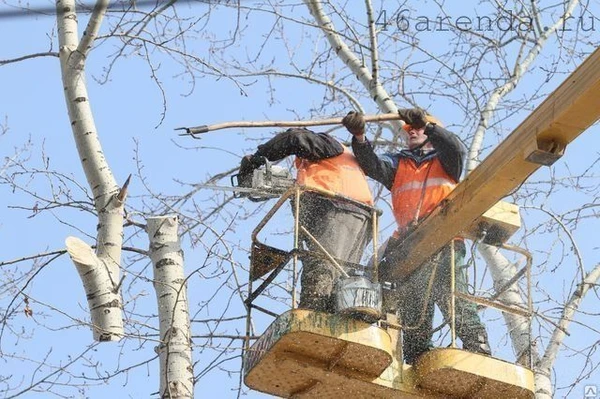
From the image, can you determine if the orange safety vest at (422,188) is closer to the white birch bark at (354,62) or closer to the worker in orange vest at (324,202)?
the worker in orange vest at (324,202)

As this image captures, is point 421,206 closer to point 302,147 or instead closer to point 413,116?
point 413,116

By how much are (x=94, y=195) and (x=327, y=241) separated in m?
1.62

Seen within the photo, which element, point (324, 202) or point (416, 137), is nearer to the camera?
point (324, 202)

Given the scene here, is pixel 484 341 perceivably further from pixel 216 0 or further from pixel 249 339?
pixel 216 0

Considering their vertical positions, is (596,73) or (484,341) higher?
(596,73)

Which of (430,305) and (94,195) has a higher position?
(94,195)

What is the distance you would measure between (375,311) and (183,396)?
52.1 inches

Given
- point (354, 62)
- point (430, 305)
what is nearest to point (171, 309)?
point (430, 305)

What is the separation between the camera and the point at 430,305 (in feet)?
33.9

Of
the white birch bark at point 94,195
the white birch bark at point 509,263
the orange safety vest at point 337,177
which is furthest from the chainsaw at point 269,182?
the white birch bark at point 509,263

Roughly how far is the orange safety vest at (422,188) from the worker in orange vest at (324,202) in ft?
1.14

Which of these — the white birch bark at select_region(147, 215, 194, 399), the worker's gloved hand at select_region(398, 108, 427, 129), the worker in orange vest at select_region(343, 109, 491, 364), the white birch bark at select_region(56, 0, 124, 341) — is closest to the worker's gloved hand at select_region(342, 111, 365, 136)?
the worker in orange vest at select_region(343, 109, 491, 364)

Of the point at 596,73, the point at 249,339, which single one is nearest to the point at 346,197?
the point at 249,339

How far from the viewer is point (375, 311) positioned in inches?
378
